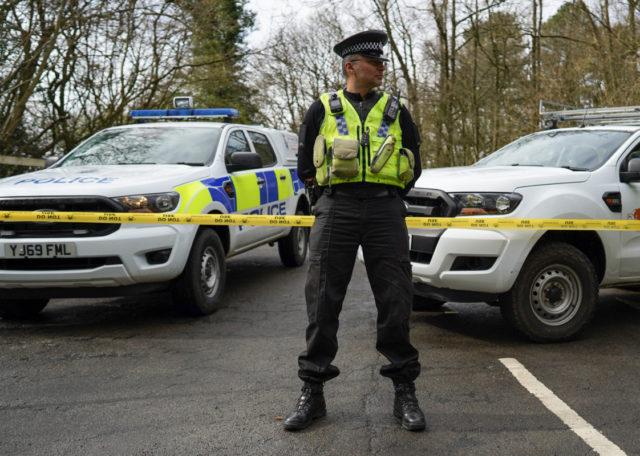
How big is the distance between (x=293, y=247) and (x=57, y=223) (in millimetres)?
3812

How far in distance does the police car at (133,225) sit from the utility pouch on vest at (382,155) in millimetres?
2340

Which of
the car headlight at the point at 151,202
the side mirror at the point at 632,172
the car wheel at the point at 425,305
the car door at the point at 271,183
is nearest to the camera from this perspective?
the side mirror at the point at 632,172

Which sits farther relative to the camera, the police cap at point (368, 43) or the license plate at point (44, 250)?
the license plate at point (44, 250)

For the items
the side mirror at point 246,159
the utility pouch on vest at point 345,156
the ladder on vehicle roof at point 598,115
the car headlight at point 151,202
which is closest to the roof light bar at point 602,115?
the ladder on vehicle roof at point 598,115

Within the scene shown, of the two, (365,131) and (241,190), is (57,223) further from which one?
(365,131)

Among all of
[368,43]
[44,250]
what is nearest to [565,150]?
[368,43]

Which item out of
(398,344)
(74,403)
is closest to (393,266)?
(398,344)

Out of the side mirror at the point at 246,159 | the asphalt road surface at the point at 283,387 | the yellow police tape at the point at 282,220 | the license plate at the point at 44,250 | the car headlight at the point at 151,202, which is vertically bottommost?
the asphalt road surface at the point at 283,387

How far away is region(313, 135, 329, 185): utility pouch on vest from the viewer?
3.09 meters

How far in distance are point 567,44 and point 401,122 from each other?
50.1ft

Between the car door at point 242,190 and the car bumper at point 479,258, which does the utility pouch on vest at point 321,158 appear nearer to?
the car bumper at point 479,258

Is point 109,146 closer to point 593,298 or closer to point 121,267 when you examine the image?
point 121,267

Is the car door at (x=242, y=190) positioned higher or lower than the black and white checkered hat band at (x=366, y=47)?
lower

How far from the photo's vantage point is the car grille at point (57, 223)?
467cm
